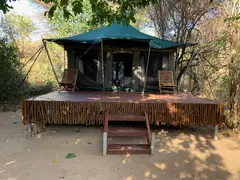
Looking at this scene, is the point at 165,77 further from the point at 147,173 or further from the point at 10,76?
the point at 10,76

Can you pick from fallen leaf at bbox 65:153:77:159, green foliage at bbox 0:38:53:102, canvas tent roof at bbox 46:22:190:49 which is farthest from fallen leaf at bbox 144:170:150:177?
green foliage at bbox 0:38:53:102

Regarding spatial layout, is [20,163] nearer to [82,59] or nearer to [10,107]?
[82,59]

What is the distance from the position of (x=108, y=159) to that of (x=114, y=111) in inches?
43.8

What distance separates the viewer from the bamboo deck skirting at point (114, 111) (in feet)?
13.2

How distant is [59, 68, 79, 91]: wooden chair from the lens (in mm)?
6477

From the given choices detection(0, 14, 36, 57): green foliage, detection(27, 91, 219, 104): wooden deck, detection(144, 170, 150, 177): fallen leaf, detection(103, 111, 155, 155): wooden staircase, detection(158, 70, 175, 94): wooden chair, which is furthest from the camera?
detection(0, 14, 36, 57): green foliage

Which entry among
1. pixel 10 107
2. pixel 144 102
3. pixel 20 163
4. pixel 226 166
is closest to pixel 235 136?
pixel 226 166

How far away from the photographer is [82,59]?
7.02 metres

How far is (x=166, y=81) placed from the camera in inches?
261

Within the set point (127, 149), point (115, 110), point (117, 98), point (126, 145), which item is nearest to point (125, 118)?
point (115, 110)

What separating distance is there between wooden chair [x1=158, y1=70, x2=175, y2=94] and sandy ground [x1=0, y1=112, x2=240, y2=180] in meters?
2.17

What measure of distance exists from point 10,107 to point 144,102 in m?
5.48

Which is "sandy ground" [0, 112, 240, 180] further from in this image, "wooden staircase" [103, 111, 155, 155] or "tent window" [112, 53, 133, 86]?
→ "tent window" [112, 53, 133, 86]

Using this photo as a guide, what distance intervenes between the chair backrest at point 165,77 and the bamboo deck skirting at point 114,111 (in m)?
2.47
